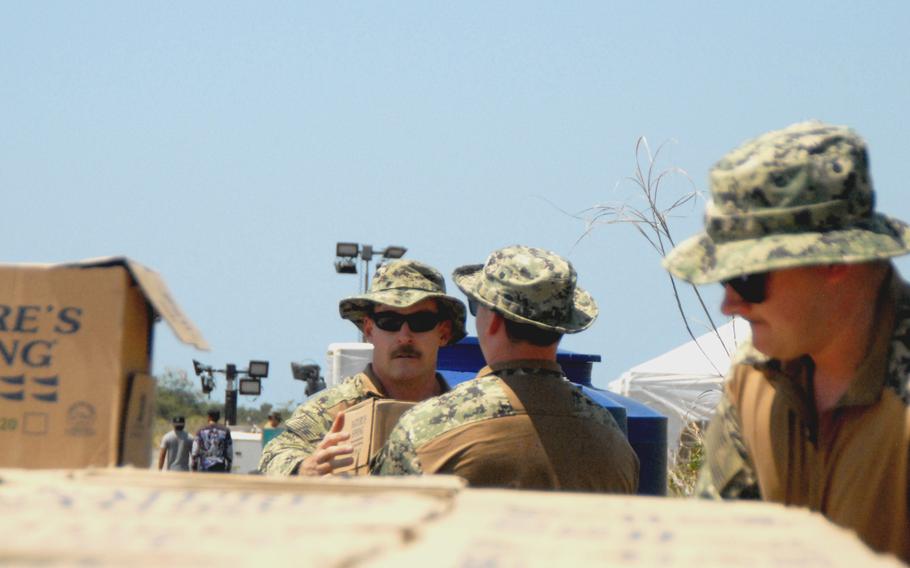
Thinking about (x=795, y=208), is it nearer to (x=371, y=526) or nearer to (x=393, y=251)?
(x=371, y=526)

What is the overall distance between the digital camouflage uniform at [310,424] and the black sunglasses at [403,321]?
0.64 ft

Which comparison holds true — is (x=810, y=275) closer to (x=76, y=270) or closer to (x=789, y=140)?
(x=789, y=140)

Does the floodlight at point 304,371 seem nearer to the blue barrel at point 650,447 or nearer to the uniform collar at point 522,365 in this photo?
the blue barrel at point 650,447

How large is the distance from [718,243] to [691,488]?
18.3 feet

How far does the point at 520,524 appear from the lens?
159 centimetres

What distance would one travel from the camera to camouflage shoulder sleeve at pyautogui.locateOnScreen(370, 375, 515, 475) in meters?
3.56

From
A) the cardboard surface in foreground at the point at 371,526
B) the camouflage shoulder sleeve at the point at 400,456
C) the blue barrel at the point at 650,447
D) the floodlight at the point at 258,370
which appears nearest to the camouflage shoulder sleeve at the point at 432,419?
the camouflage shoulder sleeve at the point at 400,456

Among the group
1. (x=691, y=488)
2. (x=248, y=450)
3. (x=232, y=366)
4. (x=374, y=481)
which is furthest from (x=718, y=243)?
(x=232, y=366)

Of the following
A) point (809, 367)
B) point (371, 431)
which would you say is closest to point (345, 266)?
point (371, 431)

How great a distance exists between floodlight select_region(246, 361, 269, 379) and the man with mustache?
23.1 metres

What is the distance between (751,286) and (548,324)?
5.01 feet

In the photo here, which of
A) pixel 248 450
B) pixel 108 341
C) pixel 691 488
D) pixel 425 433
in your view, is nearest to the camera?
pixel 108 341

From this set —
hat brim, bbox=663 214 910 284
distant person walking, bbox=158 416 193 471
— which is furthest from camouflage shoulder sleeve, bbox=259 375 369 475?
distant person walking, bbox=158 416 193 471

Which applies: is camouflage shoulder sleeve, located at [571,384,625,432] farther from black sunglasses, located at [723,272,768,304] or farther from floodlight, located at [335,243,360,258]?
floodlight, located at [335,243,360,258]
